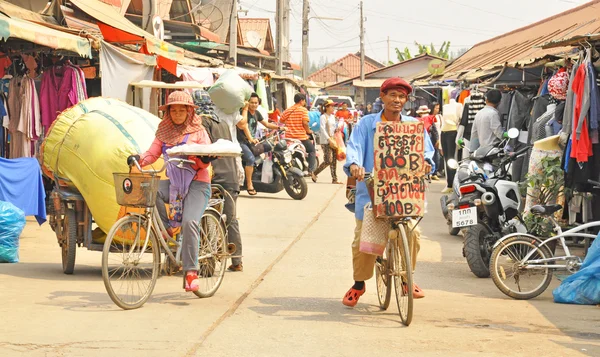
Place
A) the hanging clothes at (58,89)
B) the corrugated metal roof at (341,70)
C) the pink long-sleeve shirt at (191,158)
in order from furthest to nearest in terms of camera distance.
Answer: the corrugated metal roof at (341,70) < the hanging clothes at (58,89) < the pink long-sleeve shirt at (191,158)

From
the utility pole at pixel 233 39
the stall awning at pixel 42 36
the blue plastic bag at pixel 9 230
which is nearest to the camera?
the blue plastic bag at pixel 9 230

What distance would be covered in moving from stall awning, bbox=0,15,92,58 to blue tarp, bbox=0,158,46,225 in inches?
57.2

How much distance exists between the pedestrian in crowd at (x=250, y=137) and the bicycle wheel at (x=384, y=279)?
9.33m

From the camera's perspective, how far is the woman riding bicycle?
7.85 meters

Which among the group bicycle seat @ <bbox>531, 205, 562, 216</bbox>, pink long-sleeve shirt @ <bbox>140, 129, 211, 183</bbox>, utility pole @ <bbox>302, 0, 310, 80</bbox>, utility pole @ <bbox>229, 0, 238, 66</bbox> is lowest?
bicycle seat @ <bbox>531, 205, 562, 216</bbox>

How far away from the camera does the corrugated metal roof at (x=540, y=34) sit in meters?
20.9

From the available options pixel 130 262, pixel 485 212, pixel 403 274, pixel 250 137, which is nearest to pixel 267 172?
pixel 250 137

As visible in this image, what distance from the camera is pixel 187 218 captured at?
309 inches

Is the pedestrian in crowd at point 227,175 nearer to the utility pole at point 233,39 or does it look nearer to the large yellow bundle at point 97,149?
the large yellow bundle at point 97,149

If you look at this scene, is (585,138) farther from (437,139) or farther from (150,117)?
(437,139)

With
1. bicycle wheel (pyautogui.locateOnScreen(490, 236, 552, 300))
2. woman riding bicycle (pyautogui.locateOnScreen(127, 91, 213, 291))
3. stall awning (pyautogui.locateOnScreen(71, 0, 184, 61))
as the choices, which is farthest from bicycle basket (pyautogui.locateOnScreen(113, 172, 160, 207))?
stall awning (pyautogui.locateOnScreen(71, 0, 184, 61))

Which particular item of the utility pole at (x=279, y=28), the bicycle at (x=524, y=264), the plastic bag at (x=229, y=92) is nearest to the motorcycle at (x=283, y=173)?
the plastic bag at (x=229, y=92)

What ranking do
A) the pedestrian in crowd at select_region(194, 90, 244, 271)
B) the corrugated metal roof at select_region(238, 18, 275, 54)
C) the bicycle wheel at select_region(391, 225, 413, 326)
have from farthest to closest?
1. the corrugated metal roof at select_region(238, 18, 275, 54)
2. the pedestrian in crowd at select_region(194, 90, 244, 271)
3. the bicycle wheel at select_region(391, 225, 413, 326)

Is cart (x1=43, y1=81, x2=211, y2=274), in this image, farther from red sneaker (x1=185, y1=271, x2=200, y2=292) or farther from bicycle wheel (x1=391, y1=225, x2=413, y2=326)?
bicycle wheel (x1=391, y1=225, x2=413, y2=326)
